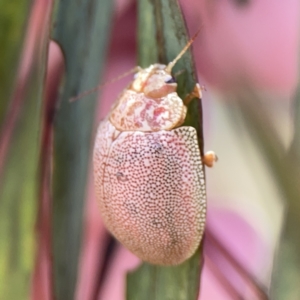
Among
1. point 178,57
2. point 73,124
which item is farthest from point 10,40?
point 178,57

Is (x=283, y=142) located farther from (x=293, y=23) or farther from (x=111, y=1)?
(x=111, y=1)

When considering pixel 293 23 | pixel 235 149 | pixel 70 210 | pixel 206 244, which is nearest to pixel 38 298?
pixel 70 210

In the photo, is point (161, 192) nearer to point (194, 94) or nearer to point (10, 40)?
point (194, 94)

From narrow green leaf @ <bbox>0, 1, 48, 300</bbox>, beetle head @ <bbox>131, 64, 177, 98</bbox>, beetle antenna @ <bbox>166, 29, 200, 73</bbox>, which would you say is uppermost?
beetle antenna @ <bbox>166, 29, 200, 73</bbox>

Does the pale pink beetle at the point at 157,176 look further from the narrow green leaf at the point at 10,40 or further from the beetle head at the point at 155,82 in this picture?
the narrow green leaf at the point at 10,40

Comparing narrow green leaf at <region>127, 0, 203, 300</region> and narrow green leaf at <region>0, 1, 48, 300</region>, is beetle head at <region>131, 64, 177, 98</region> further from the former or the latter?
narrow green leaf at <region>0, 1, 48, 300</region>

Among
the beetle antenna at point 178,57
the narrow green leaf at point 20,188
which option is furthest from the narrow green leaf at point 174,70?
the narrow green leaf at point 20,188

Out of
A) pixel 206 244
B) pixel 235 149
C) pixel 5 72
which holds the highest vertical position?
pixel 5 72

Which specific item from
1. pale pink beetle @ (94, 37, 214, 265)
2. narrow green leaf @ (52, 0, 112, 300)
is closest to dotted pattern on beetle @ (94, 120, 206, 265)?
pale pink beetle @ (94, 37, 214, 265)
